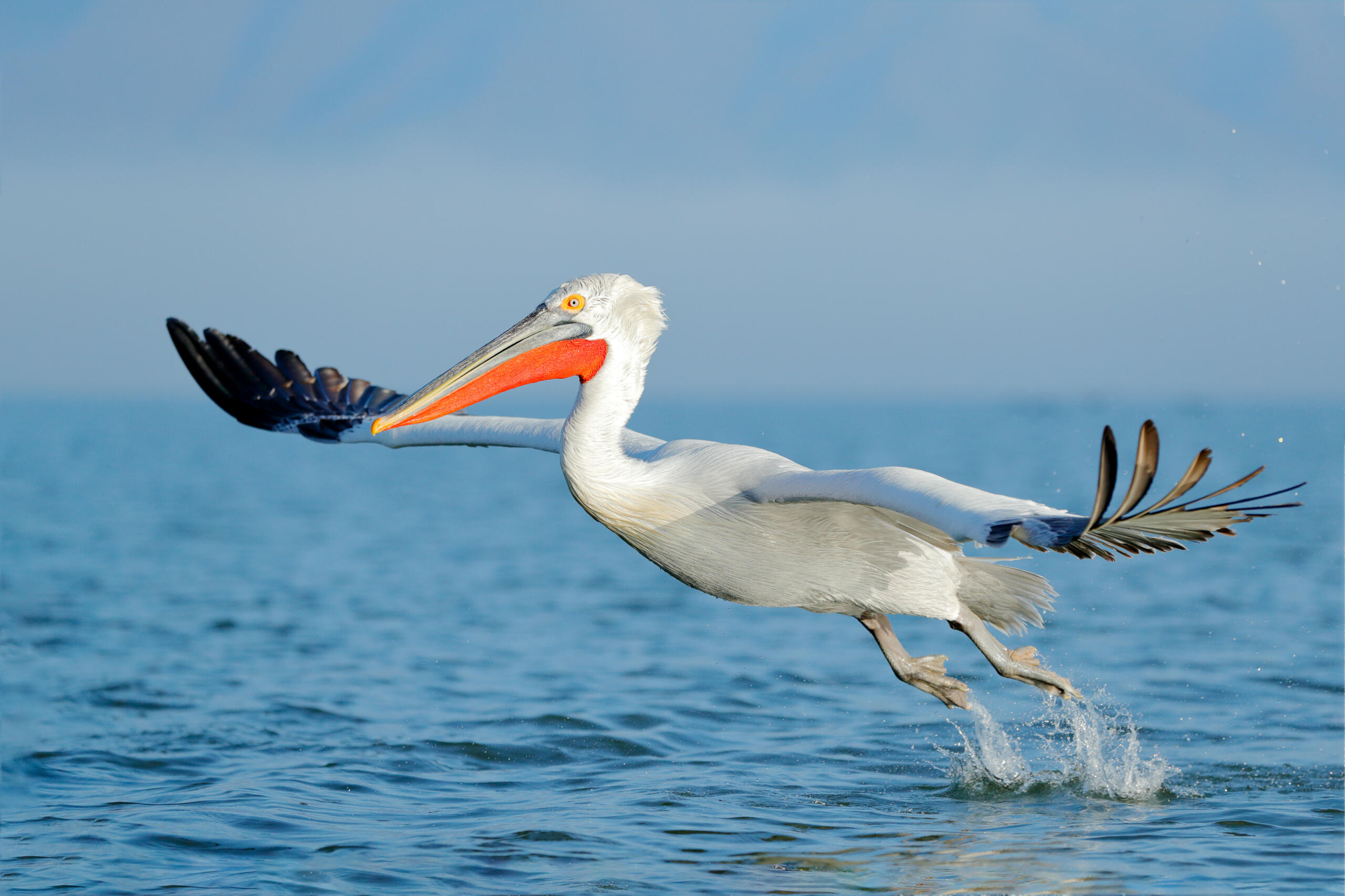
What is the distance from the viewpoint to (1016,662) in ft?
24.7

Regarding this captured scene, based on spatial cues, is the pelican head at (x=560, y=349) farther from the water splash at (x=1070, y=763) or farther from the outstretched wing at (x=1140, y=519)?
the water splash at (x=1070, y=763)

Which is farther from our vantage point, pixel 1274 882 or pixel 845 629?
pixel 845 629

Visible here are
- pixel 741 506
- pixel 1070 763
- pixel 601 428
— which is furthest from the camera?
pixel 1070 763

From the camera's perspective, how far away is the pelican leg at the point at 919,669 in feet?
24.9

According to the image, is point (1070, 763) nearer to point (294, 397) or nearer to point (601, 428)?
point (601, 428)

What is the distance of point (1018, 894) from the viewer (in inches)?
249

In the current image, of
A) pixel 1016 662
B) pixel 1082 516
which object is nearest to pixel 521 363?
pixel 1082 516

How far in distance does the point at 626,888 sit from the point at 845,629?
338 inches

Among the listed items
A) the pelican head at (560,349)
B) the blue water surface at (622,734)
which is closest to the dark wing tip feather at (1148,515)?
the blue water surface at (622,734)

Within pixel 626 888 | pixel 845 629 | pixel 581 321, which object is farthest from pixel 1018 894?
pixel 845 629

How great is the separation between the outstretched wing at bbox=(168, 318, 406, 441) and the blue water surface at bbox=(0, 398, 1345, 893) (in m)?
2.32

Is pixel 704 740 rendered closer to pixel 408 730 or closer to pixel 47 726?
pixel 408 730

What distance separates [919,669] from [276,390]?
4.96m

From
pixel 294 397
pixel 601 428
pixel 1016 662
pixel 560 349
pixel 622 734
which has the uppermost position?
pixel 560 349
